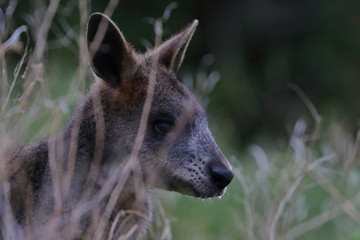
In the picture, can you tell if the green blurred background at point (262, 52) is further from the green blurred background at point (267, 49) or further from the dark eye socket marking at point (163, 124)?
the dark eye socket marking at point (163, 124)

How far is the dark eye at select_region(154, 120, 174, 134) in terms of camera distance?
6113 mm

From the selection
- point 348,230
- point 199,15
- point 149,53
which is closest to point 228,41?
point 199,15

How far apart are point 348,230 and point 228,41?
10253 millimetres

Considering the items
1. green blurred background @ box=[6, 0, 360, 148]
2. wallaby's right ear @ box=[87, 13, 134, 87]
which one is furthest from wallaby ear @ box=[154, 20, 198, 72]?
green blurred background @ box=[6, 0, 360, 148]

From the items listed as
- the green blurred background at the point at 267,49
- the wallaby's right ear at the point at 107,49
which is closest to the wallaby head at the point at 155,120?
the wallaby's right ear at the point at 107,49

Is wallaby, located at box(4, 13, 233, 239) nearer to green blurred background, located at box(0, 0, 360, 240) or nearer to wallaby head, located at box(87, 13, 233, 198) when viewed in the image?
wallaby head, located at box(87, 13, 233, 198)

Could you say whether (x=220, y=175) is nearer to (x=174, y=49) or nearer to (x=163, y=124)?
(x=163, y=124)

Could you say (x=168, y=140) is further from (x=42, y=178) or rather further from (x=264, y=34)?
(x=264, y=34)

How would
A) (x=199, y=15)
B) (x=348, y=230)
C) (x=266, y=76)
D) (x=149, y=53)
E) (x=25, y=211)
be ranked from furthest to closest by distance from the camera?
1. (x=199, y=15)
2. (x=266, y=76)
3. (x=348, y=230)
4. (x=149, y=53)
5. (x=25, y=211)

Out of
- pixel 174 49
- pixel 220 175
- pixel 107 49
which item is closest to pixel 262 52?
pixel 174 49

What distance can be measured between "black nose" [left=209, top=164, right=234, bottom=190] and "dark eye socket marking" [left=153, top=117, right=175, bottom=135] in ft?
0.95

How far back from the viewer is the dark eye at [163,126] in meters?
6.11

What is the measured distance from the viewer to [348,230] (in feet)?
27.1

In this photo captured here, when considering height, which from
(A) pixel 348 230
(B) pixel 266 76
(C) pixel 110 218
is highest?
(C) pixel 110 218
